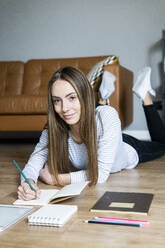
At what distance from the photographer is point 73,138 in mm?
1652

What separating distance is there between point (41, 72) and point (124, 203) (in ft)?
9.79

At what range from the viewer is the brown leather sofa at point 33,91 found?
3203mm

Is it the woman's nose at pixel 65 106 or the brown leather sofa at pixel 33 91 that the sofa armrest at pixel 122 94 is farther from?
the woman's nose at pixel 65 106

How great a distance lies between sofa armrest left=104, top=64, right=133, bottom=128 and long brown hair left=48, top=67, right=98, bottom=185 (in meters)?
1.49

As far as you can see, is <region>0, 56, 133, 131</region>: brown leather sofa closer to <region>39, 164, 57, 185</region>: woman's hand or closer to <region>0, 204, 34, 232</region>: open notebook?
<region>39, 164, 57, 185</region>: woman's hand

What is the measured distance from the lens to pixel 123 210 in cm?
109

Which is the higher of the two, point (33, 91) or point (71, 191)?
point (33, 91)

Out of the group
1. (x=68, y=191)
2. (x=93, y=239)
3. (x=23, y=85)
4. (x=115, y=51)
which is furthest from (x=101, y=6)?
(x=93, y=239)

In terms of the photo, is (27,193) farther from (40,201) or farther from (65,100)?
(65,100)

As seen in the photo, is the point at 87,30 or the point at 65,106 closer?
the point at 65,106

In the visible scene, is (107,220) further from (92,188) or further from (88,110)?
(88,110)

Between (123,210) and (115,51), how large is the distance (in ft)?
10.1

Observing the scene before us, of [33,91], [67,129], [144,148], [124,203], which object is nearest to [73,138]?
[67,129]

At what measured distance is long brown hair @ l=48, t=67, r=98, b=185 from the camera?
146cm
